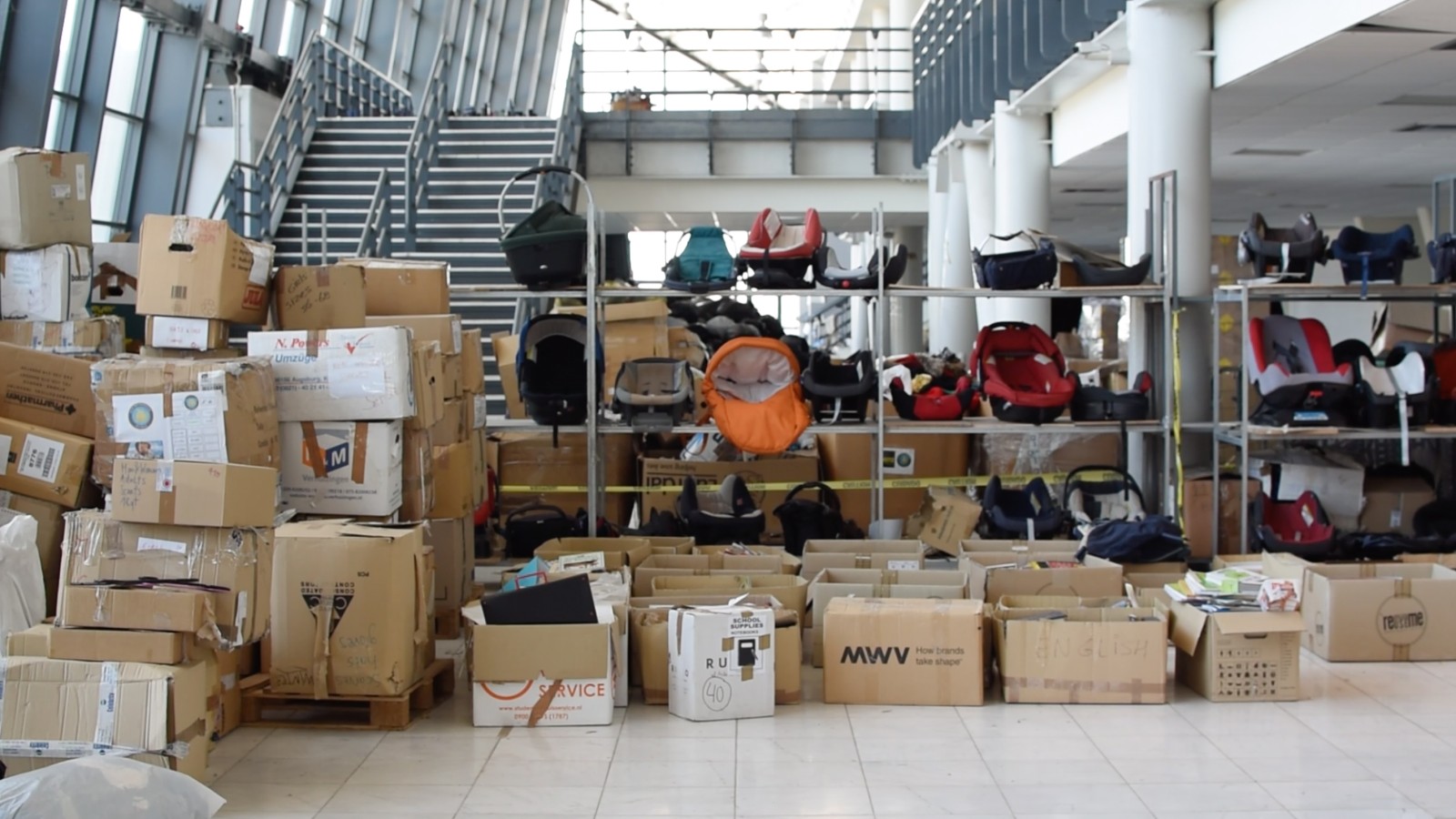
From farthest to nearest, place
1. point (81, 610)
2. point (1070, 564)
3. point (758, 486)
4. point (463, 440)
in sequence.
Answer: point (758, 486)
point (463, 440)
point (1070, 564)
point (81, 610)

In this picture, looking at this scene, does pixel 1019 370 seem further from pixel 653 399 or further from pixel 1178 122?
pixel 653 399

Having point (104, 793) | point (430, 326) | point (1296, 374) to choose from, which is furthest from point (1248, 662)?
point (104, 793)

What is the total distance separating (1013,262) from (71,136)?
7.55 m

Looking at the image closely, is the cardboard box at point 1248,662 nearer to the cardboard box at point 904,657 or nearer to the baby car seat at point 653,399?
the cardboard box at point 904,657

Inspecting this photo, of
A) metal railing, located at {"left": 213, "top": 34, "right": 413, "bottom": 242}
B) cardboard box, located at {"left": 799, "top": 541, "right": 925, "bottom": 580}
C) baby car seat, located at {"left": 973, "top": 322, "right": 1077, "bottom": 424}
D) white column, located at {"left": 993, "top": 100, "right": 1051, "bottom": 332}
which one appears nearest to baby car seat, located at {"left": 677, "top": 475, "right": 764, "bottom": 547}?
cardboard box, located at {"left": 799, "top": 541, "right": 925, "bottom": 580}

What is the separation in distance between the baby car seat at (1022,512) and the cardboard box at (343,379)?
10.5ft

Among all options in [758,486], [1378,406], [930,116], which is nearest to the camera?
[1378,406]

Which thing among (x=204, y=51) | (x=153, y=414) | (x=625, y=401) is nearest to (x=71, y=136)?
(x=204, y=51)

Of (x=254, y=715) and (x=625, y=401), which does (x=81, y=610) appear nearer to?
(x=254, y=715)

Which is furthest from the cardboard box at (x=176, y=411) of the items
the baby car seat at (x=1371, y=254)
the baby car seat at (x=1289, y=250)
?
Answer: the baby car seat at (x=1371, y=254)

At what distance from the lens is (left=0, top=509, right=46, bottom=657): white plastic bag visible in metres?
4.07

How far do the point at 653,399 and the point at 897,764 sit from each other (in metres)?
3.09

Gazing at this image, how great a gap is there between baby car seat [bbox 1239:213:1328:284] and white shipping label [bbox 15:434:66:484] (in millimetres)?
5346

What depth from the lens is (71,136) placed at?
10.7 metres
